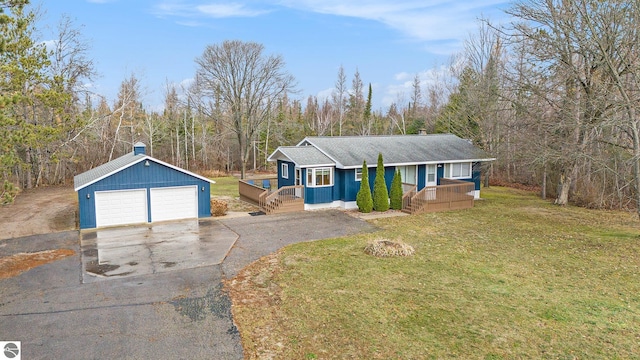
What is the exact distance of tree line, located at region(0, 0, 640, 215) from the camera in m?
13.9

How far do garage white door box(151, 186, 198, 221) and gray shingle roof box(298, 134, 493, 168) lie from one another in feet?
22.4

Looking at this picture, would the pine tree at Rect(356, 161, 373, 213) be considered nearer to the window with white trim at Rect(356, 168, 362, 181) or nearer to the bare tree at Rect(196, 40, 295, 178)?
the window with white trim at Rect(356, 168, 362, 181)

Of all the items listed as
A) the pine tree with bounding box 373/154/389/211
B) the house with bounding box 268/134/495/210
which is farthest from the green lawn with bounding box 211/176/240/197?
the pine tree with bounding box 373/154/389/211

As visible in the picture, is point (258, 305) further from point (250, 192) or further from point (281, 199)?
point (250, 192)

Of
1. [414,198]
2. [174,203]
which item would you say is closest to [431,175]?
[414,198]

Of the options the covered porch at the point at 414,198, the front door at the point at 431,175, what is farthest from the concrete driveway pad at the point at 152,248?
the front door at the point at 431,175

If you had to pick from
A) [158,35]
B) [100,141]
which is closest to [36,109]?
[100,141]

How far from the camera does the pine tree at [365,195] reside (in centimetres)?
1841

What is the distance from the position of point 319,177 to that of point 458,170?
→ 840cm

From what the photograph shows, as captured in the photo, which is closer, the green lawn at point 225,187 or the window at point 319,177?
the window at point 319,177

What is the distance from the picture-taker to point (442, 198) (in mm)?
19281

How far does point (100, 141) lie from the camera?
1288 inches

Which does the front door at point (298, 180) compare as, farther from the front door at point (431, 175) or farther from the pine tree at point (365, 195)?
the front door at point (431, 175)

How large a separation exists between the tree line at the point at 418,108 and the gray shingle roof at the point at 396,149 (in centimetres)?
169
